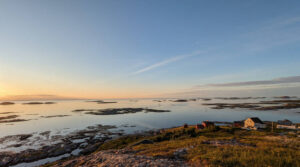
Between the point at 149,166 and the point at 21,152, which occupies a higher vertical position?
the point at 149,166

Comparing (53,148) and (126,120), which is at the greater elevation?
(53,148)

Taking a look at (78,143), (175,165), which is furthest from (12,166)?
(175,165)

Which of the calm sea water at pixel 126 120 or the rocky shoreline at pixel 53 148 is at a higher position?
the rocky shoreline at pixel 53 148

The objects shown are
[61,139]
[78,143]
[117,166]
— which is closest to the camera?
[117,166]

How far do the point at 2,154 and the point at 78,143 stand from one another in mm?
14017

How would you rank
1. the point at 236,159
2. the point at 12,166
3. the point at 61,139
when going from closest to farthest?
the point at 236,159
the point at 12,166
the point at 61,139

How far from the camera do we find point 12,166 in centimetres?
2245

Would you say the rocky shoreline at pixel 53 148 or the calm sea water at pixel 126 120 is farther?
the calm sea water at pixel 126 120

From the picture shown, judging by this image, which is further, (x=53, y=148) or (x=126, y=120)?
(x=126, y=120)

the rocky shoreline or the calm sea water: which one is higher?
the rocky shoreline

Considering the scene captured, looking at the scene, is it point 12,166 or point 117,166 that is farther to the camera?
point 12,166

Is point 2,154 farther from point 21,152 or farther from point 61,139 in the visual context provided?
point 61,139

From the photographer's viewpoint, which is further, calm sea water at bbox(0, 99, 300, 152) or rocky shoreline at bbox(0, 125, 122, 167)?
calm sea water at bbox(0, 99, 300, 152)

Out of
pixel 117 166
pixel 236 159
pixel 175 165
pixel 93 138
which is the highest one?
pixel 236 159
